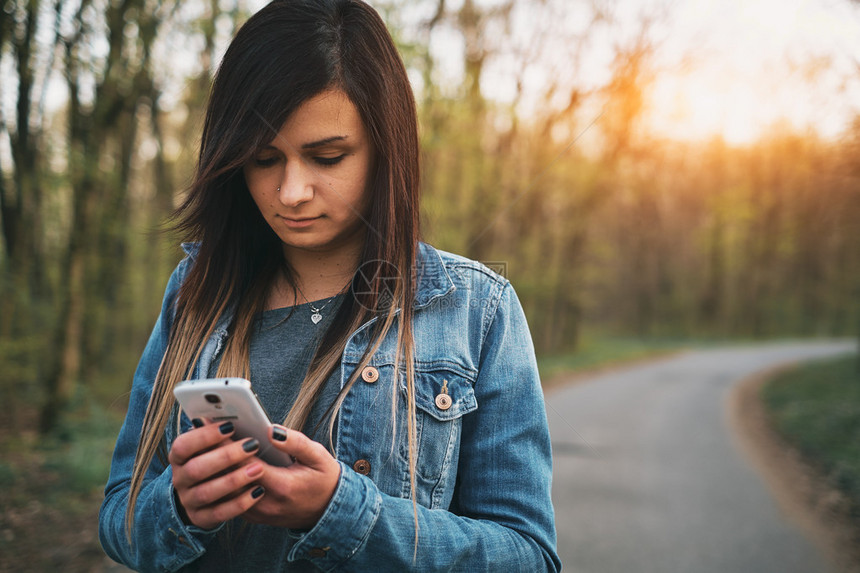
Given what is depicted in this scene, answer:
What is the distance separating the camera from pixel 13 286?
6.51 meters

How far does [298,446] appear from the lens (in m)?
0.97

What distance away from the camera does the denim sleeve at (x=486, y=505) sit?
111cm

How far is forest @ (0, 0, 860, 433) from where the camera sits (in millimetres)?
6066

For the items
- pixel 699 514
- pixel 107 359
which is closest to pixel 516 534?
pixel 699 514

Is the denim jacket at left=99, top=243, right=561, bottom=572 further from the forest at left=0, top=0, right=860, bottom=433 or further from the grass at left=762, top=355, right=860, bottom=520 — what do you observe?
the grass at left=762, top=355, right=860, bottom=520

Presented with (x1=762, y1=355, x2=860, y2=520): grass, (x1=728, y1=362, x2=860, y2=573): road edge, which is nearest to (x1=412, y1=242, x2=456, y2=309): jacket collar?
(x1=728, y1=362, x2=860, y2=573): road edge

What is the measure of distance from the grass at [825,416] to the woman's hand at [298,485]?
6.90 meters

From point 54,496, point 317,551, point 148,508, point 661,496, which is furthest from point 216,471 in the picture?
point 661,496

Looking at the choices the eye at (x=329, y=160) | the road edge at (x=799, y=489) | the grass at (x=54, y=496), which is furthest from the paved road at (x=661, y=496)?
the grass at (x=54, y=496)

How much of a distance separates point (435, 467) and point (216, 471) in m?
0.47

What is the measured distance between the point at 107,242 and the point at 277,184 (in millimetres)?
7371

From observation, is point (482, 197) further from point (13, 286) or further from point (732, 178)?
point (732, 178)

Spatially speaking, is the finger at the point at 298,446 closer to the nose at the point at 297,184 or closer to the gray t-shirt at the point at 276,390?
the gray t-shirt at the point at 276,390

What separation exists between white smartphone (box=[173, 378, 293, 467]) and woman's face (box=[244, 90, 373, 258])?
0.46 m
